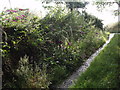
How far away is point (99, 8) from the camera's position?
31.9 ft

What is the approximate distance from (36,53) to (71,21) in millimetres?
3079

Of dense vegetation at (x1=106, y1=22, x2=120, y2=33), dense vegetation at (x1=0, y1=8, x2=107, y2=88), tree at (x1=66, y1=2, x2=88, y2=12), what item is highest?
tree at (x1=66, y1=2, x2=88, y2=12)

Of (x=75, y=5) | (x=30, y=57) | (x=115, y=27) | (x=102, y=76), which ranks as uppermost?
(x=75, y=5)

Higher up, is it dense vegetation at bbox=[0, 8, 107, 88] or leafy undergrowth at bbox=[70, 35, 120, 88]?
dense vegetation at bbox=[0, 8, 107, 88]

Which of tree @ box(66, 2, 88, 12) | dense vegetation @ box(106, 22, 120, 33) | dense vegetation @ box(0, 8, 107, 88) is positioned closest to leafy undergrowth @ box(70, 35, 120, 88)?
dense vegetation @ box(0, 8, 107, 88)

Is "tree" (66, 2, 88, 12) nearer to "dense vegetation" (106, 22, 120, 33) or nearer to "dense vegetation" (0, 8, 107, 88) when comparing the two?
"dense vegetation" (106, 22, 120, 33)

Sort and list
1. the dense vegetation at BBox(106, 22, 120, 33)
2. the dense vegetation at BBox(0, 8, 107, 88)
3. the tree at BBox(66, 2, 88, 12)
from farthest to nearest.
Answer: the dense vegetation at BBox(106, 22, 120, 33)
the tree at BBox(66, 2, 88, 12)
the dense vegetation at BBox(0, 8, 107, 88)

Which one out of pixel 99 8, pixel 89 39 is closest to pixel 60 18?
pixel 89 39

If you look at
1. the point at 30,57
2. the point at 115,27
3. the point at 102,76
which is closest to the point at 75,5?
the point at 115,27

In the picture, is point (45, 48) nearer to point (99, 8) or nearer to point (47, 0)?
point (47, 0)

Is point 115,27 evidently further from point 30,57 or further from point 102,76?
point 30,57

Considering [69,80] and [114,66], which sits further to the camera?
[114,66]

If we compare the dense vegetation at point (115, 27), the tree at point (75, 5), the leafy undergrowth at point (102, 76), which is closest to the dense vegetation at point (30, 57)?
the leafy undergrowth at point (102, 76)

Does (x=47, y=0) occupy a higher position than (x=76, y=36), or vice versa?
(x=47, y=0)
